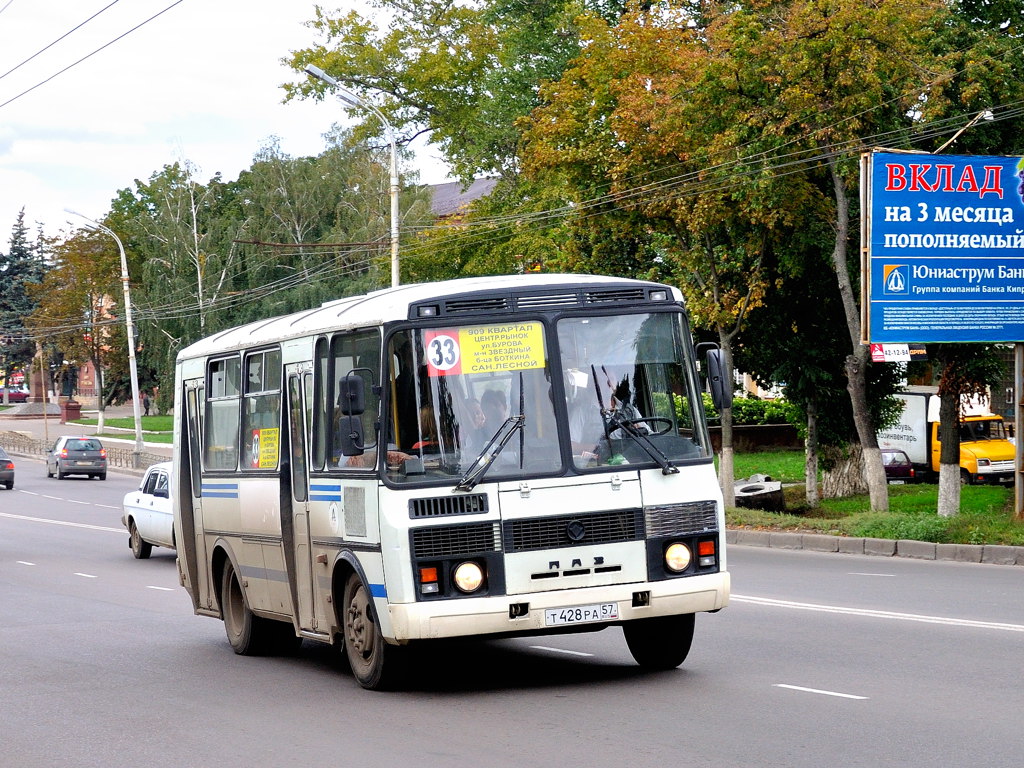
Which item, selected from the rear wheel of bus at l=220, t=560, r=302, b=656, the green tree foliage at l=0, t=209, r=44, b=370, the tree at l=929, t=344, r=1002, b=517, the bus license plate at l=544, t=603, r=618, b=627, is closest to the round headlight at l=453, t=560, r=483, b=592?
the bus license plate at l=544, t=603, r=618, b=627

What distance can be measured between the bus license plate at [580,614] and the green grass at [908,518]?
11.7m

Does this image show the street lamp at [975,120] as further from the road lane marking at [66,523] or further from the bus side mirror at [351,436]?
the road lane marking at [66,523]

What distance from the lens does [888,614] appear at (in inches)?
508

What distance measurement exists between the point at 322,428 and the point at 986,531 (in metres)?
12.4

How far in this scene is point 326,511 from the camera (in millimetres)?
10031

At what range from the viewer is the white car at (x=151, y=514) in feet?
75.9

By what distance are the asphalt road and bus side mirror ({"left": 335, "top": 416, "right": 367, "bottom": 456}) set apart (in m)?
1.42

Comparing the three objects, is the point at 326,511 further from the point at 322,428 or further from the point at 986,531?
the point at 986,531

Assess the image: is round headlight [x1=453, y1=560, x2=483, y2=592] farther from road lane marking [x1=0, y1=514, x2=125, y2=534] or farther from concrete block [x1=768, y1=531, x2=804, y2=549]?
road lane marking [x1=0, y1=514, x2=125, y2=534]

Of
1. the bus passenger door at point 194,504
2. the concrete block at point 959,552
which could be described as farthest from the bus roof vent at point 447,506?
the concrete block at point 959,552

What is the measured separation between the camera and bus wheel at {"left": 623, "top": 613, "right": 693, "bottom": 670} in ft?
32.4

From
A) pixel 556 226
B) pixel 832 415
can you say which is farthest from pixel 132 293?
pixel 832 415

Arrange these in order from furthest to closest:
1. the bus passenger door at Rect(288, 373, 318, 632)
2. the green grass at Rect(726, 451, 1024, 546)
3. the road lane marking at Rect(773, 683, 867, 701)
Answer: the green grass at Rect(726, 451, 1024, 546)
the bus passenger door at Rect(288, 373, 318, 632)
the road lane marking at Rect(773, 683, 867, 701)

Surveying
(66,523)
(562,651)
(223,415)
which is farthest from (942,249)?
(66,523)
